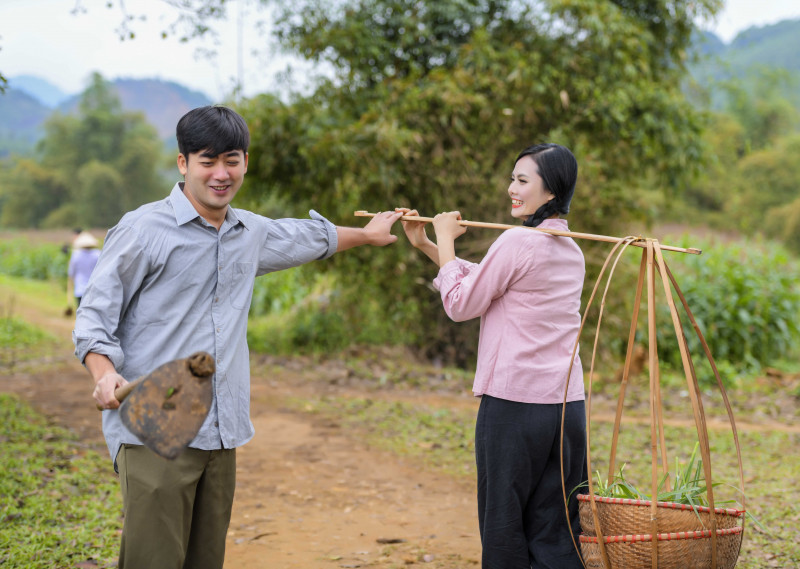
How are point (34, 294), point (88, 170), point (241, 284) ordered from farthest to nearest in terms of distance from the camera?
point (88, 170) < point (34, 294) < point (241, 284)

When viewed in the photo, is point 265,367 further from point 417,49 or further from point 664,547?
point 664,547

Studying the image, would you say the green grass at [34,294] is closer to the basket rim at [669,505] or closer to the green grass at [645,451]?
the green grass at [645,451]

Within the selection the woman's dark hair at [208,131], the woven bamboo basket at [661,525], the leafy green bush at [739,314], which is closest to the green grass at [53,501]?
the woman's dark hair at [208,131]

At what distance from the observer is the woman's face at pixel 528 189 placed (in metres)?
2.53

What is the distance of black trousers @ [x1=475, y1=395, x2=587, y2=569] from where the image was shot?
8.20 ft

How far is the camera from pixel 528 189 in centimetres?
254

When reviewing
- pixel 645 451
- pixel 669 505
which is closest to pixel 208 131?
pixel 669 505

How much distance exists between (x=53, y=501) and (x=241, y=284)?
2.64 m

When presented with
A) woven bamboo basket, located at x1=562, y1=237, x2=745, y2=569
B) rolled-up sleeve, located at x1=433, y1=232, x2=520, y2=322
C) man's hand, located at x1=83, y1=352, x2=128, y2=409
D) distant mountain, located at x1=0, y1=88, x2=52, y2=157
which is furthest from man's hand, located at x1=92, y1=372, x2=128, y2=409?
distant mountain, located at x1=0, y1=88, x2=52, y2=157

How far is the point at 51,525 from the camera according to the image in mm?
3873

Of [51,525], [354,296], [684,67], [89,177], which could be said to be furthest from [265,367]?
[89,177]

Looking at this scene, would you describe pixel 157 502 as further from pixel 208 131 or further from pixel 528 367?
pixel 528 367

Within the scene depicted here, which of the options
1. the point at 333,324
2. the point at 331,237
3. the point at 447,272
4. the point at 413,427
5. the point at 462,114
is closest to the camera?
the point at 447,272

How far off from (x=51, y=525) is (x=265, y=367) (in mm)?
4622
